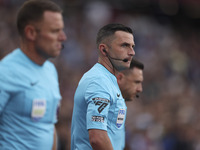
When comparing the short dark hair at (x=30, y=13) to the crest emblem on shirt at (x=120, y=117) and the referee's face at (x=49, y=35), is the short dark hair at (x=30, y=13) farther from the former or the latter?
the crest emblem on shirt at (x=120, y=117)

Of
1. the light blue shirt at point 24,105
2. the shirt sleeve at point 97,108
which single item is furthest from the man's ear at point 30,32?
the shirt sleeve at point 97,108

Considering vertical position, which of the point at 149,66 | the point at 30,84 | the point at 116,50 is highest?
the point at 149,66

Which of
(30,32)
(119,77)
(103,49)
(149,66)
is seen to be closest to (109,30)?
(103,49)

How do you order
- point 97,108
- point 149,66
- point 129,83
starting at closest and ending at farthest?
point 97,108
point 129,83
point 149,66

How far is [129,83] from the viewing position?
4898 millimetres

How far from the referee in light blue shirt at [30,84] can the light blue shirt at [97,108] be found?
0.30m

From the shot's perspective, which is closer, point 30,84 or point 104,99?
point 104,99

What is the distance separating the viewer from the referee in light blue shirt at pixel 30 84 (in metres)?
3.32

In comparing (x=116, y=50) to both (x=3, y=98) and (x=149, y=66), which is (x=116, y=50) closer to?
(x=3, y=98)

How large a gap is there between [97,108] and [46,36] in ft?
2.52

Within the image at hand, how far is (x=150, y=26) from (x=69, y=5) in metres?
4.01

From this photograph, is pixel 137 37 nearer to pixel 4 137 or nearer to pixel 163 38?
pixel 163 38

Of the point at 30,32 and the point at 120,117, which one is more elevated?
the point at 30,32

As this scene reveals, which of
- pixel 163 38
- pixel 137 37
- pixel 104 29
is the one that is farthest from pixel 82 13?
pixel 104 29
